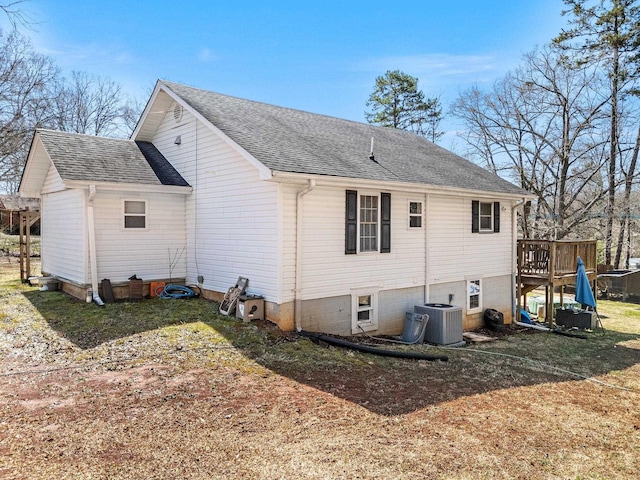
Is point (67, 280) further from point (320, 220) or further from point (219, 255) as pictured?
point (320, 220)

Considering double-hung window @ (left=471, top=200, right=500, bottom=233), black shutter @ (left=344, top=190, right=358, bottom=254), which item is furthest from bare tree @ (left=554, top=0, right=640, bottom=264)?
black shutter @ (left=344, top=190, right=358, bottom=254)

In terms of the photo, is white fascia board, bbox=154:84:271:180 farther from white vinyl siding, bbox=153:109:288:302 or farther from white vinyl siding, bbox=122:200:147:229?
white vinyl siding, bbox=122:200:147:229

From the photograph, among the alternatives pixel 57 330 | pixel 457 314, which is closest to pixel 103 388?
pixel 57 330

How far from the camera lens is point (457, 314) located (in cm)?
1158

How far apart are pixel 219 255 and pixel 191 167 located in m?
2.69

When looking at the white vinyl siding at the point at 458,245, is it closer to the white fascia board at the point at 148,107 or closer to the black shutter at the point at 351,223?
the black shutter at the point at 351,223

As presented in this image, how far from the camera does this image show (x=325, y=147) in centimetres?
1168

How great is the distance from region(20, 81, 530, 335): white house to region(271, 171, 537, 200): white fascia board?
0.12ft

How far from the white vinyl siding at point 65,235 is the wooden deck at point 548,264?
13.3m

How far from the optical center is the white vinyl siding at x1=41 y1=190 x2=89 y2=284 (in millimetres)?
11270

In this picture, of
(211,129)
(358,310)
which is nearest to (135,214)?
(211,129)

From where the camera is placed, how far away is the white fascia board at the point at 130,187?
34.0 feet

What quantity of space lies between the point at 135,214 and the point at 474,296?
1008 centimetres

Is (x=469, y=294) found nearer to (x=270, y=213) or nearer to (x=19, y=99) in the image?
(x=270, y=213)
